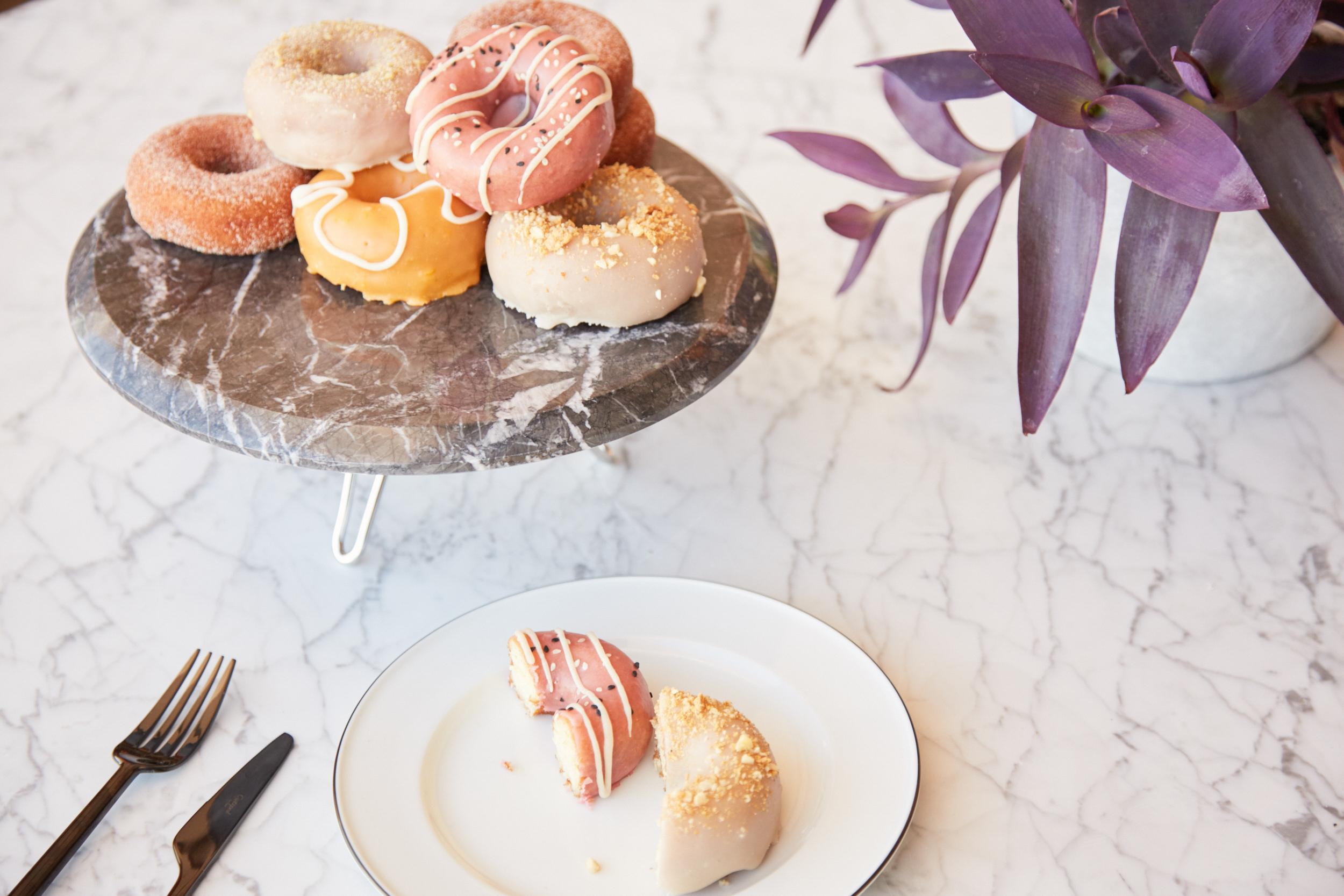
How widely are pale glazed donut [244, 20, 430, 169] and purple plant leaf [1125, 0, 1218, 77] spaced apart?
25.8 inches

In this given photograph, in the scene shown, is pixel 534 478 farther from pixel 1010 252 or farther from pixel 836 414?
pixel 1010 252

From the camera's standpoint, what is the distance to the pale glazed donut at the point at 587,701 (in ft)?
2.90

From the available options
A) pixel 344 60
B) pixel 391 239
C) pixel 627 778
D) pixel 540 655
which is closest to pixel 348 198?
pixel 391 239

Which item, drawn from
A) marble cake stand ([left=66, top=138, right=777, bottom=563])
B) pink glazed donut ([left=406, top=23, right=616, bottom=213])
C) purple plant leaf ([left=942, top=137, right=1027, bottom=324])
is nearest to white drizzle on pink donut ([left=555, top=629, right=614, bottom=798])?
marble cake stand ([left=66, top=138, right=777, bottom=563])

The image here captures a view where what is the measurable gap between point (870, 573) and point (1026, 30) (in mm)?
528

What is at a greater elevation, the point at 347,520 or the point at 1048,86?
the point at 1048,86

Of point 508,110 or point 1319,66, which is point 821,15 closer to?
point 508,110

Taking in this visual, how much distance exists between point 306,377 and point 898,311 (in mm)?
832

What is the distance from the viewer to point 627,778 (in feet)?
3.03

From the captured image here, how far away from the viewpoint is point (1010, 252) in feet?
5.24

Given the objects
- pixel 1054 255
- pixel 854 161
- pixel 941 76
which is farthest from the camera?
pixel 854 161

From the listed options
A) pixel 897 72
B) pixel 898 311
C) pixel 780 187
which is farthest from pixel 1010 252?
pixel 897 72

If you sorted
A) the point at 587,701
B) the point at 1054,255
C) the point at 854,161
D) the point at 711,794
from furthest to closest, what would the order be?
the point at 854,161 → the point at 1054,255 → the point at 587,701 → the point at 711,794

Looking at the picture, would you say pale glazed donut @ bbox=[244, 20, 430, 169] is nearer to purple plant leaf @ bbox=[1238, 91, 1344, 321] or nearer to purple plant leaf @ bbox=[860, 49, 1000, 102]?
purple plant leaf @ bbox=[860, 49, 1000, 102]
